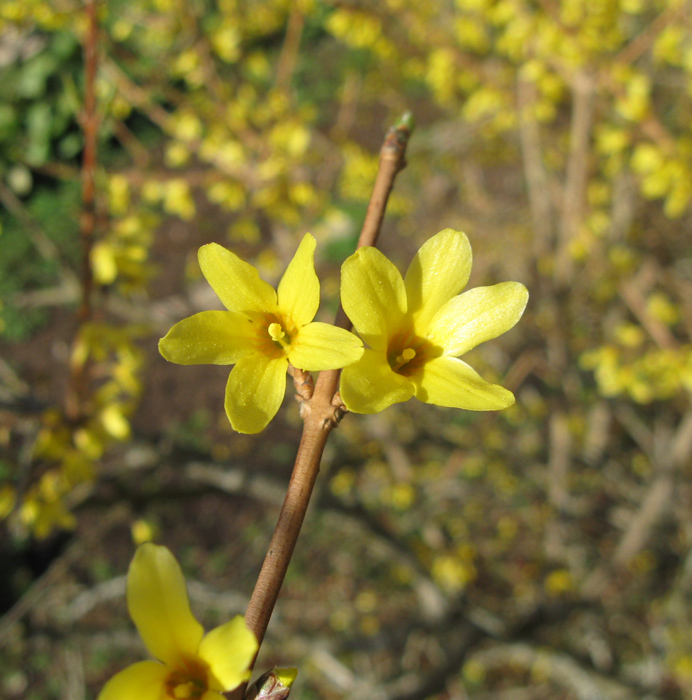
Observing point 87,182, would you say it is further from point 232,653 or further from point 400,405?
point 400,405

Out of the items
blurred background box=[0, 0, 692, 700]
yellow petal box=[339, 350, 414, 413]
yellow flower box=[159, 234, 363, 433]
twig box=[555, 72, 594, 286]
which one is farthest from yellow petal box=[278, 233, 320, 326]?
twig box=[555, 72, 594, 286]

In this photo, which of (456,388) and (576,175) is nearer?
(456,388)

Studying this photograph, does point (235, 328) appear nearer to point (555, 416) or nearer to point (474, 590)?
point (555, 416)

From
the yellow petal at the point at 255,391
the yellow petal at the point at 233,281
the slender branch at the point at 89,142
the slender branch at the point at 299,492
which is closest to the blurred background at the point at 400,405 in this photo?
the slender branch at the point at 89,142

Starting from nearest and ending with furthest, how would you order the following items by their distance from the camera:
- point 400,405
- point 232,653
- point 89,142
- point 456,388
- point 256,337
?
point 232,653
point 456,388
point 256,337
point 89,142
point 400,405

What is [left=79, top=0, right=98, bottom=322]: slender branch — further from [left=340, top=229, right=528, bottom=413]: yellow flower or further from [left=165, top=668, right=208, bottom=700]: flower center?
[left=165, top=668, right=208, bottom=700]: flower center

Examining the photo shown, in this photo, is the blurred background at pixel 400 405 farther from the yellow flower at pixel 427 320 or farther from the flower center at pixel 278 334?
the yellow flower at pixel 427 320

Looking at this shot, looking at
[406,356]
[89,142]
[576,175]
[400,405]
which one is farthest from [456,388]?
[400,405]

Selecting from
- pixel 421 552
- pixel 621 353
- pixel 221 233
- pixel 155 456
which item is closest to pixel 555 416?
pixel 621 353
